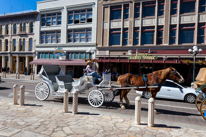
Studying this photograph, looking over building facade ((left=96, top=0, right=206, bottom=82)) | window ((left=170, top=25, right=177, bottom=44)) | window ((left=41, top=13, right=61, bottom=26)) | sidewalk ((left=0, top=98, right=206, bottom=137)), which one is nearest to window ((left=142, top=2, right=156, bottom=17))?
building facade ((left=96, top=0, right=206, bottom=82))

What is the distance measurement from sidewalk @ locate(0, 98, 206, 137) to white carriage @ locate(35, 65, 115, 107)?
1.22m

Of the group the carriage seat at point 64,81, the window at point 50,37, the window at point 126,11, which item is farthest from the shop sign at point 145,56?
the carriage seat at point 64,81

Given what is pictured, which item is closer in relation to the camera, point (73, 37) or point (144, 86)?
point (144, 86)

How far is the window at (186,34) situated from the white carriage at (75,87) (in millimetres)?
17249

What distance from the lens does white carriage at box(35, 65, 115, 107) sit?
814 cm

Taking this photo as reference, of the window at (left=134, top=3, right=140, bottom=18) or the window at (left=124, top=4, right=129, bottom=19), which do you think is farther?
the window at (left=124, top=4, right=129, bottom=19)

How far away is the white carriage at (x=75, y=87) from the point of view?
814 cm

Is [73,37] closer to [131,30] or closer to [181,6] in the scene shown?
[131,30]

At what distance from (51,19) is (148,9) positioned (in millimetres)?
17446

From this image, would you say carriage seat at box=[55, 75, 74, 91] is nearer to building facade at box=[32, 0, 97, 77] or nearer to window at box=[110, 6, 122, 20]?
building facade at box=[32, 0, 97, 77]

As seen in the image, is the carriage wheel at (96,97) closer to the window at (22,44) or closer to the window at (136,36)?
the window at (136,36)

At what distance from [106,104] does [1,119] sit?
4909mm

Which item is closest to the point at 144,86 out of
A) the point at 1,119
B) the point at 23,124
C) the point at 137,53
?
the point at 23,124

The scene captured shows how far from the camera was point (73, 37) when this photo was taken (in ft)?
94.3
